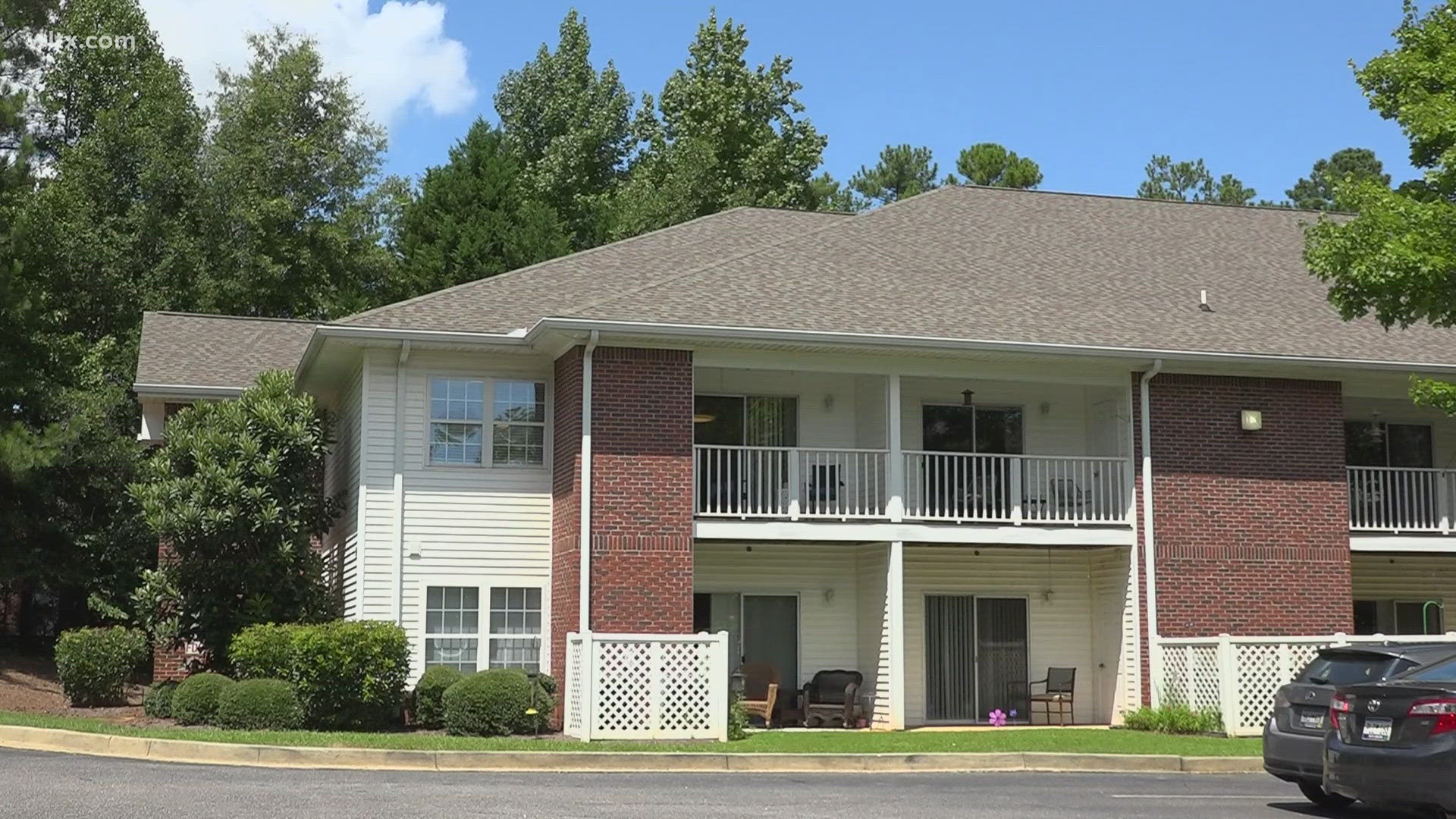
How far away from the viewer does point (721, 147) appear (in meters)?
51.8

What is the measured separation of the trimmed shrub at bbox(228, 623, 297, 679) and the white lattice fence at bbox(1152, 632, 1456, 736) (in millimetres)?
11734

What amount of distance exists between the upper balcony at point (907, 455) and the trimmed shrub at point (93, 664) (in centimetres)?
863

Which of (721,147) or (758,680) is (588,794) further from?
(721,147)

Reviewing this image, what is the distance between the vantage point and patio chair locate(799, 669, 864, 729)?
899 inches

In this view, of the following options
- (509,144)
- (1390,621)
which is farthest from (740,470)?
(509,144)

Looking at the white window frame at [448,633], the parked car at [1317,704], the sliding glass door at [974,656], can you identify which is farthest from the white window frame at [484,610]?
the parked car at [1317,704]

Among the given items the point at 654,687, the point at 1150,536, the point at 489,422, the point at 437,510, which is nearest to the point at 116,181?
the point at 489,422

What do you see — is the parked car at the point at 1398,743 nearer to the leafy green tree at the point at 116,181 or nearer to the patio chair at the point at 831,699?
the patio chair at the point at 831,699

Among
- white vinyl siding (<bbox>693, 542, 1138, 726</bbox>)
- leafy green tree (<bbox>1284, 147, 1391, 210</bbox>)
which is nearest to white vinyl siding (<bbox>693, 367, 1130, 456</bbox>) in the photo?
white vinyl siding (<bbox>693, 542, 1138, 726</bbox>)

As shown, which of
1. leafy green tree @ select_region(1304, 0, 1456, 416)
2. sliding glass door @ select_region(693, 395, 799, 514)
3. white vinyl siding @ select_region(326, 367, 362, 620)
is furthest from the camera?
sliding glass door @ select_region(693, 395, 799, 514)

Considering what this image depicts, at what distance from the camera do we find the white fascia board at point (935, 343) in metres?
21.0

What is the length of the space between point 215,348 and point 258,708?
12079mm

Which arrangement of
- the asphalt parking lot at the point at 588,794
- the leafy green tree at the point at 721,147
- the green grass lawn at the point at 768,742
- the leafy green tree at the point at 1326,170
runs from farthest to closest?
the leafy green tree at the point at 1326,170, the leafy green tree at the point at 721,147, the green grass lawn at the point at 768,742, the asphalt parking lot at the point at 588,794
